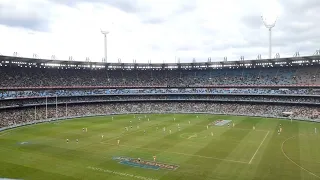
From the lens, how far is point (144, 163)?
33562 mm

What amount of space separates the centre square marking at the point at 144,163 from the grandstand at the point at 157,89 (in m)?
33.5

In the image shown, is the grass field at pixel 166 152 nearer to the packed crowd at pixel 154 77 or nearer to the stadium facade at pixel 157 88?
the stadium facade at pixel 157 88

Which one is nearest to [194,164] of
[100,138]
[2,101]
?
[100,138]

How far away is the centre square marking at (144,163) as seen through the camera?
32.0 metres

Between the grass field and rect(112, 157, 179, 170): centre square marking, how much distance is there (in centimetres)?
70

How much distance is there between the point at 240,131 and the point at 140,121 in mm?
24776

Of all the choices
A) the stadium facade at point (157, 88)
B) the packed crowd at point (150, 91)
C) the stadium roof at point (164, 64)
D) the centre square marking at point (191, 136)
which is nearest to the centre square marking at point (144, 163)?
the centre square marking at point (191, 136)

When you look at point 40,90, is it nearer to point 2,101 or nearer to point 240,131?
point 2,101

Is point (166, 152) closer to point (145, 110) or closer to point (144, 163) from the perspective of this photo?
point (144, 163)

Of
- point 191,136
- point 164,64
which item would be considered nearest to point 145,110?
point 164,64

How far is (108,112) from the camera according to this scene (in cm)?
8469

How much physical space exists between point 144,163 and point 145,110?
55241 mm

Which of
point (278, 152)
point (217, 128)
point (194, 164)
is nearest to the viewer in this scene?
point (194, 164)

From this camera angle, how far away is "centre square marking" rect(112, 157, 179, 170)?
31984mm
